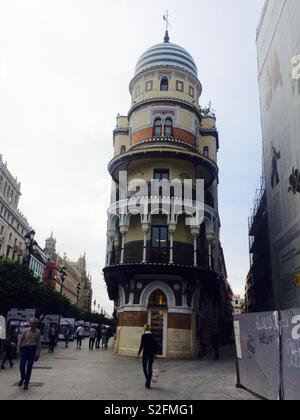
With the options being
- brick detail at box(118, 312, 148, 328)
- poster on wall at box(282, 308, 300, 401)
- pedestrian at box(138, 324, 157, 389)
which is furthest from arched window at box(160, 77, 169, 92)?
poster on wall at box(282, 308, 300, 401)

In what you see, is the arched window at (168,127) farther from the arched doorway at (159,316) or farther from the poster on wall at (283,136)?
the arched doorway at (159,316)

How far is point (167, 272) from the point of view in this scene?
22.8 meters

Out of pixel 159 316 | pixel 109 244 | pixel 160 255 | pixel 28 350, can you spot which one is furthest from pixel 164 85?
pixel 28 350

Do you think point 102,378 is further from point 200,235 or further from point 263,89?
point 263,89

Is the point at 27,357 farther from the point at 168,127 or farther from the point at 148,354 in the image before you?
the point at 168,127

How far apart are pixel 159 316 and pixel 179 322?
1.23m

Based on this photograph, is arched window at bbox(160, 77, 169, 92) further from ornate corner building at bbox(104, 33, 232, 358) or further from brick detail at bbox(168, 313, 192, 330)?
brick detail at bbox(168, 313, 192, 330)

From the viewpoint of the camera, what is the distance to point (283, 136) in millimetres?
20078

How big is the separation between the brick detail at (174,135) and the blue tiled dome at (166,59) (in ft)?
17.3

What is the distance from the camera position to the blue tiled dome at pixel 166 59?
3008 cm

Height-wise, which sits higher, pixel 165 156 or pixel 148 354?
pixel 165 156

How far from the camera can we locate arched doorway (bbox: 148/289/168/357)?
22.7 m
